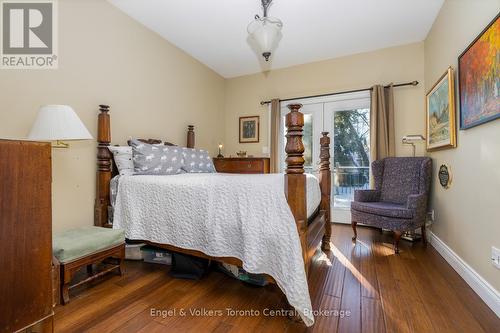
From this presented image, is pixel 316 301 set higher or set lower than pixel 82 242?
lower

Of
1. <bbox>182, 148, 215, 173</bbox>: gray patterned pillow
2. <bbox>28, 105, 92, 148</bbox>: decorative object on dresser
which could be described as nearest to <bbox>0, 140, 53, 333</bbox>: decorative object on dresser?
<bbox>28, 105, 92, 148</bbox>: decorative object on dresser

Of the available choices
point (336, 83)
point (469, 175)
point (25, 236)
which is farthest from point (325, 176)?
point (25, 236)

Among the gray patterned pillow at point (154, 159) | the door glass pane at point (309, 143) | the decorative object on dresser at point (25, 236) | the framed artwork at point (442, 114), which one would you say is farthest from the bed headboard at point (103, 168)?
the framed artwork at point (442, 114)

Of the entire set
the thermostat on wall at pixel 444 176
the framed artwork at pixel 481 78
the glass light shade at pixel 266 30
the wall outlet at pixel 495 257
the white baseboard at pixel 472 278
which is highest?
the glass light shade at pixel 266 30

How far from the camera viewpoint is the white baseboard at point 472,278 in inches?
59.0

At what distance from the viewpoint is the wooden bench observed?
153cm

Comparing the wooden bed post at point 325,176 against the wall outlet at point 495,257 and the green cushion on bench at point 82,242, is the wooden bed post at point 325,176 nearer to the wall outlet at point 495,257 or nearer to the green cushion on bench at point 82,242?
the wall outlet at point 495,257

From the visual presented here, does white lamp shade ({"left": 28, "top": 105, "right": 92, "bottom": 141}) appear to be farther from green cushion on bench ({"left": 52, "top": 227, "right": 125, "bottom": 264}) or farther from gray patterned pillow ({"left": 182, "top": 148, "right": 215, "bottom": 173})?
gray patterned pillow ({"left": 182, "top": 148, "right": 215, "bottom": 173})

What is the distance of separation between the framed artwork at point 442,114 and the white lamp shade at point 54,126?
321 centimetres

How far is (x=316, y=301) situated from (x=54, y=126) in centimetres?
222

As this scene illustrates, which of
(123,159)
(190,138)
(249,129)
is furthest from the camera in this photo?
(249,129)

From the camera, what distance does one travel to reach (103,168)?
2340mm

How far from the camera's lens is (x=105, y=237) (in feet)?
5.86

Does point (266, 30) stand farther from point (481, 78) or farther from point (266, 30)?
point (481, 78)
